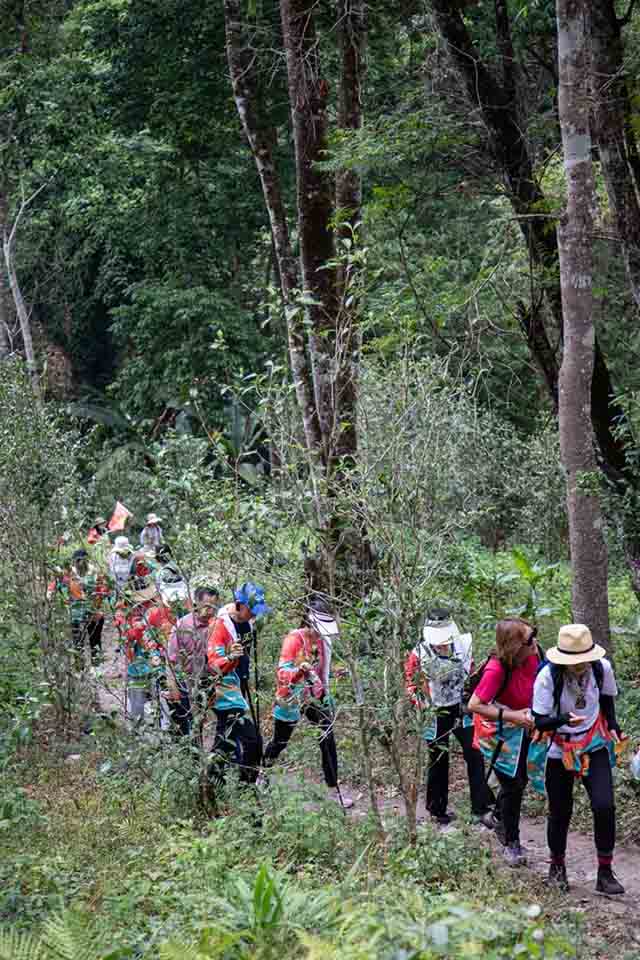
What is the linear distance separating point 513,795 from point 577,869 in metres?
0.67

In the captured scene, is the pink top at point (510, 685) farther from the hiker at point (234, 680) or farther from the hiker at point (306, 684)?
the hiker at point (234, 680)

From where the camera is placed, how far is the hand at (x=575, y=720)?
6.93 meters

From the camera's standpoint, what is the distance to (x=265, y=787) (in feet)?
26.5

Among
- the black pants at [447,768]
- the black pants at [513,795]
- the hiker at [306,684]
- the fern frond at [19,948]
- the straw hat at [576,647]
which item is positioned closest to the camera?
the fern frond at [19,948]

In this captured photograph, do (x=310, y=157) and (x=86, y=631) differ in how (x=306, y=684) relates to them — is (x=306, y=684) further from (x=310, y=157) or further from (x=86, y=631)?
(x=310, y=157)

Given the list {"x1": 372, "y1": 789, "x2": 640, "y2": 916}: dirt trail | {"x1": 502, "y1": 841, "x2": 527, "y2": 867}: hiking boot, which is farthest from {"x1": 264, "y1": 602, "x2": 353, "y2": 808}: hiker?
{"x1": 502, "y1": 841, "x2": 527, "y2": 867}: hiking boot

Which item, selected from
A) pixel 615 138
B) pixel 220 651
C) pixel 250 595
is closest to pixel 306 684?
pixel 220 651

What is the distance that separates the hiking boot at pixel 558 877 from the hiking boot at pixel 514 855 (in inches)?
13.2

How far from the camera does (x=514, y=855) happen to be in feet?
24.8

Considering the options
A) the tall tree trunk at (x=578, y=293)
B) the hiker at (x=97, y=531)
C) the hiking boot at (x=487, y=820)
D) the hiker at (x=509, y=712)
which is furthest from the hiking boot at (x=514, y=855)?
the hiker at (x=97, y=531)

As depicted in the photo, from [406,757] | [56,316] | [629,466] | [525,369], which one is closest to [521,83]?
[629,466]

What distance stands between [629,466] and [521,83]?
13.3 feet

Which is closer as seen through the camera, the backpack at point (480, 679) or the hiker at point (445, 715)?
the backpack at point (480, 679)

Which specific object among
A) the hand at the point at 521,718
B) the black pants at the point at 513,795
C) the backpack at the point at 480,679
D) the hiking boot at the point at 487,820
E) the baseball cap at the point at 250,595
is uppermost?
the baseball cap at the point at 250,595
